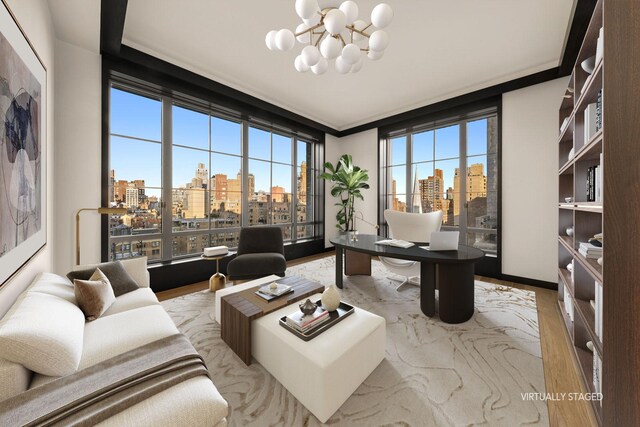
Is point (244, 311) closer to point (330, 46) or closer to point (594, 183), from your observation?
point (330, 46)

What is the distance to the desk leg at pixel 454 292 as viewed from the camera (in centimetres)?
227

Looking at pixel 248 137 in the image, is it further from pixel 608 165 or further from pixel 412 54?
pixel 608 165

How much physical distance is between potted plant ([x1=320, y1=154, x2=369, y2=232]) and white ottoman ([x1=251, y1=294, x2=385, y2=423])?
3.63m

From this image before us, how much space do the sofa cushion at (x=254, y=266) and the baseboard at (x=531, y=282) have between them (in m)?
3.28

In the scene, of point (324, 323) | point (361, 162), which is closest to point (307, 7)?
point (324, 323)

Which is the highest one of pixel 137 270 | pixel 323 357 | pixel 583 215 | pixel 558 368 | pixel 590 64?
pixel 590 64

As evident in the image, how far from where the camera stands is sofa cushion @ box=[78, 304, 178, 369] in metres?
1.25

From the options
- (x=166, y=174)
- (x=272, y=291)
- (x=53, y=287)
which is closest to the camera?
(x=53, y=287)

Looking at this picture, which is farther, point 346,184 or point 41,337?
point 346,184

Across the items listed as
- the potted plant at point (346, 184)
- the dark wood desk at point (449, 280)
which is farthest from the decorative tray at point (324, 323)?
the potted plant at point (346, 184)

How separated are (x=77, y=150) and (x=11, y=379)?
2570 mm

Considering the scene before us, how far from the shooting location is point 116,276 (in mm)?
2043

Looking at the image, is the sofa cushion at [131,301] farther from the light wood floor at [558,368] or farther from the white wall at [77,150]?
the white wall at [77,150]

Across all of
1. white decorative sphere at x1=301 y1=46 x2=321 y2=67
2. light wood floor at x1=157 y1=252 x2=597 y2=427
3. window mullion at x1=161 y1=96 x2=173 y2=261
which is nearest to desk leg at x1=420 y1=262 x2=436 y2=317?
light wood floor at x1=157 y1=252 x2=597 y2=427
